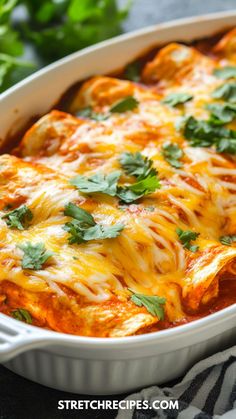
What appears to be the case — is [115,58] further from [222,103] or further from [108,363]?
[108,363]

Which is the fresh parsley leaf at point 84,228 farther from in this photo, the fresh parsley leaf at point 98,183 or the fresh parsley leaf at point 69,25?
the fresh parsley leaf at point 69,25

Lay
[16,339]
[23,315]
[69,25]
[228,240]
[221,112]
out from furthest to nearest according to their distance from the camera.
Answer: [69,25], [221,112], [228,240], [23,315], [16,339]

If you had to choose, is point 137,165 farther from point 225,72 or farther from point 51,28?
point 51,28

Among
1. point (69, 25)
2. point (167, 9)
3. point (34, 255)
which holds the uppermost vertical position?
point (34, 255)

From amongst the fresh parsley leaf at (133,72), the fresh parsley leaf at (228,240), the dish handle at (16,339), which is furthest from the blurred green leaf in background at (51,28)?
the dish handle at (16,339)

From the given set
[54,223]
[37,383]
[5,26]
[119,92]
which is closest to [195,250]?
[54,223]

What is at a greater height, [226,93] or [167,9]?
[226,93]

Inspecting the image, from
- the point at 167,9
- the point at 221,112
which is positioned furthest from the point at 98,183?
the point at 167,9

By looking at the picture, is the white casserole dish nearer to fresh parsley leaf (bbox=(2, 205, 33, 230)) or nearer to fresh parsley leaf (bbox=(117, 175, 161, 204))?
fresh parsley leaf (bbox=(2, 205, 33, 230))
